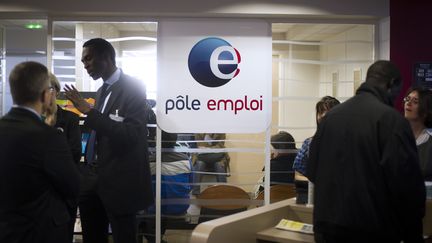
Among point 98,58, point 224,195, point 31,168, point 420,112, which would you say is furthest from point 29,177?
point 224,195

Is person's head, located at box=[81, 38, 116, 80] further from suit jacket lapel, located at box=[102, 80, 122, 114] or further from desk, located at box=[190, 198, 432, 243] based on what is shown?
desk, located at box=[190, 198, 432, 243]

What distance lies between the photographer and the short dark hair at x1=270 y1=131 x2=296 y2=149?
443 cm

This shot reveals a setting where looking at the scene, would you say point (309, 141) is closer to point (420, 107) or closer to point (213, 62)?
point (420, 107)

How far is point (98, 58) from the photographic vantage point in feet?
8.68

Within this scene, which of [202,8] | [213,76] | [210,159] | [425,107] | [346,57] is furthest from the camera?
[346,57]

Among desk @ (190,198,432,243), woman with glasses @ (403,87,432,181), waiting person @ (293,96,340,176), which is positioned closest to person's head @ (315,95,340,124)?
waiting person @ (293,96,340,176)

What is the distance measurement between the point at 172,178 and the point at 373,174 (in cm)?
263

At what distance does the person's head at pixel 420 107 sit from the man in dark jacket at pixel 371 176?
1361mm

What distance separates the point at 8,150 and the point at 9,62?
422 centimetres

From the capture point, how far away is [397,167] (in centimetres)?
191

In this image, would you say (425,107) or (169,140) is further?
(169,140)

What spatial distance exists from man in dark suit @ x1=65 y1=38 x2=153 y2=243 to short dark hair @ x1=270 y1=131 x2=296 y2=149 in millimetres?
1988

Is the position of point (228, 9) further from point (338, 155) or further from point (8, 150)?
point (8, 150)

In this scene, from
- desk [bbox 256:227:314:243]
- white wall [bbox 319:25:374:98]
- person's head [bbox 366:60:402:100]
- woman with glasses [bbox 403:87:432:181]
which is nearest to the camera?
person's head [bbox 366:60:402:100]
